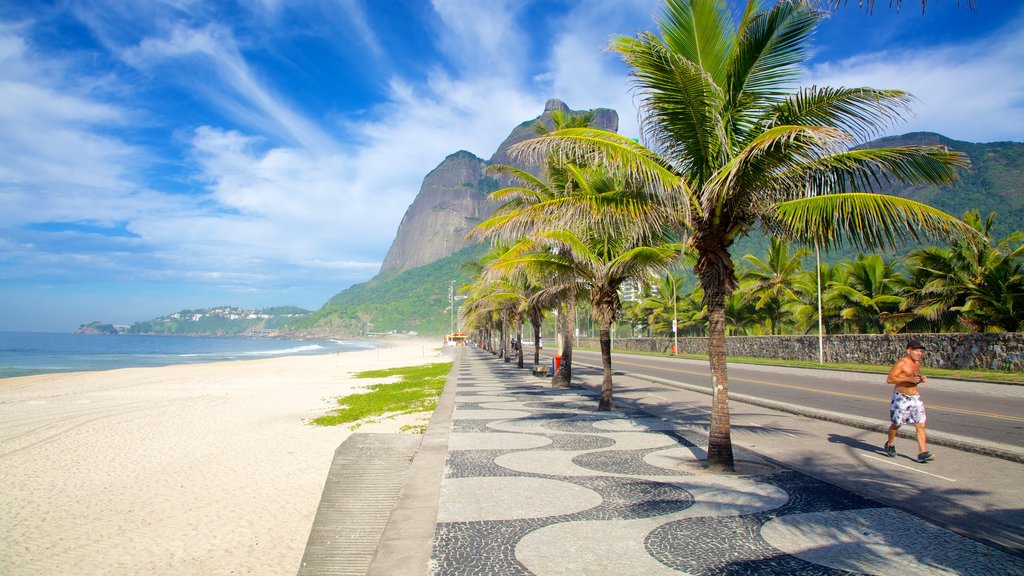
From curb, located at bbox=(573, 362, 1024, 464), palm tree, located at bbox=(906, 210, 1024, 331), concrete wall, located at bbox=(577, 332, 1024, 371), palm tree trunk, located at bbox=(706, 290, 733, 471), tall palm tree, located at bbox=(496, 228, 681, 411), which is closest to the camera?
palm tree trunk, located at bbox=(706, 290, 733, 471)

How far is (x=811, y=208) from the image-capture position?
20.1 ft

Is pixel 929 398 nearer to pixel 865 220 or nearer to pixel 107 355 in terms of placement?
A: pixel 865 220

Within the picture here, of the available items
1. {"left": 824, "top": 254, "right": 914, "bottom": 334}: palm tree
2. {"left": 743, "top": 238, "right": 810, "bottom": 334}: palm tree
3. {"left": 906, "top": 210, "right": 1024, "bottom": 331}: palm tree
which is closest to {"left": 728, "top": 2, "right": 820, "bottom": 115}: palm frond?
{"left": 906, "top": 210, "right": 1024, "bottom": 331}: palm tree

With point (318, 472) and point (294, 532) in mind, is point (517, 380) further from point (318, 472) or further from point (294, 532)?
point (294, 532)

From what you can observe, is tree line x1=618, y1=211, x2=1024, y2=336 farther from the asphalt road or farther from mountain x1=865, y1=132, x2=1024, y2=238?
mountain x1=865, y1=132, x2=1024, y2=238

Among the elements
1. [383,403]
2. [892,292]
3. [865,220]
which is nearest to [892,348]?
[892,292]

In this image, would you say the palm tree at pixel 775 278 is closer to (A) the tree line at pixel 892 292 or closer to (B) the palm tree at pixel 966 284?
(A) the tree line at pixel 892 292

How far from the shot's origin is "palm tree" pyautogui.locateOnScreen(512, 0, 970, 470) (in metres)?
5.94

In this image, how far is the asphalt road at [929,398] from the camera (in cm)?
966

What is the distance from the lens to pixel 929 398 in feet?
45.8

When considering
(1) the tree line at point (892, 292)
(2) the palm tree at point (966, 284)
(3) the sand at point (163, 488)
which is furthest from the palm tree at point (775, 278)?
(3) the sand at point (163, 488)

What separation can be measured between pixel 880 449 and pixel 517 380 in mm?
14311

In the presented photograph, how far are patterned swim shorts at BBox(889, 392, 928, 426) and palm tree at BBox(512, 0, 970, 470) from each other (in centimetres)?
224

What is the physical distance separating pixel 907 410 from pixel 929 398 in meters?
8.44
